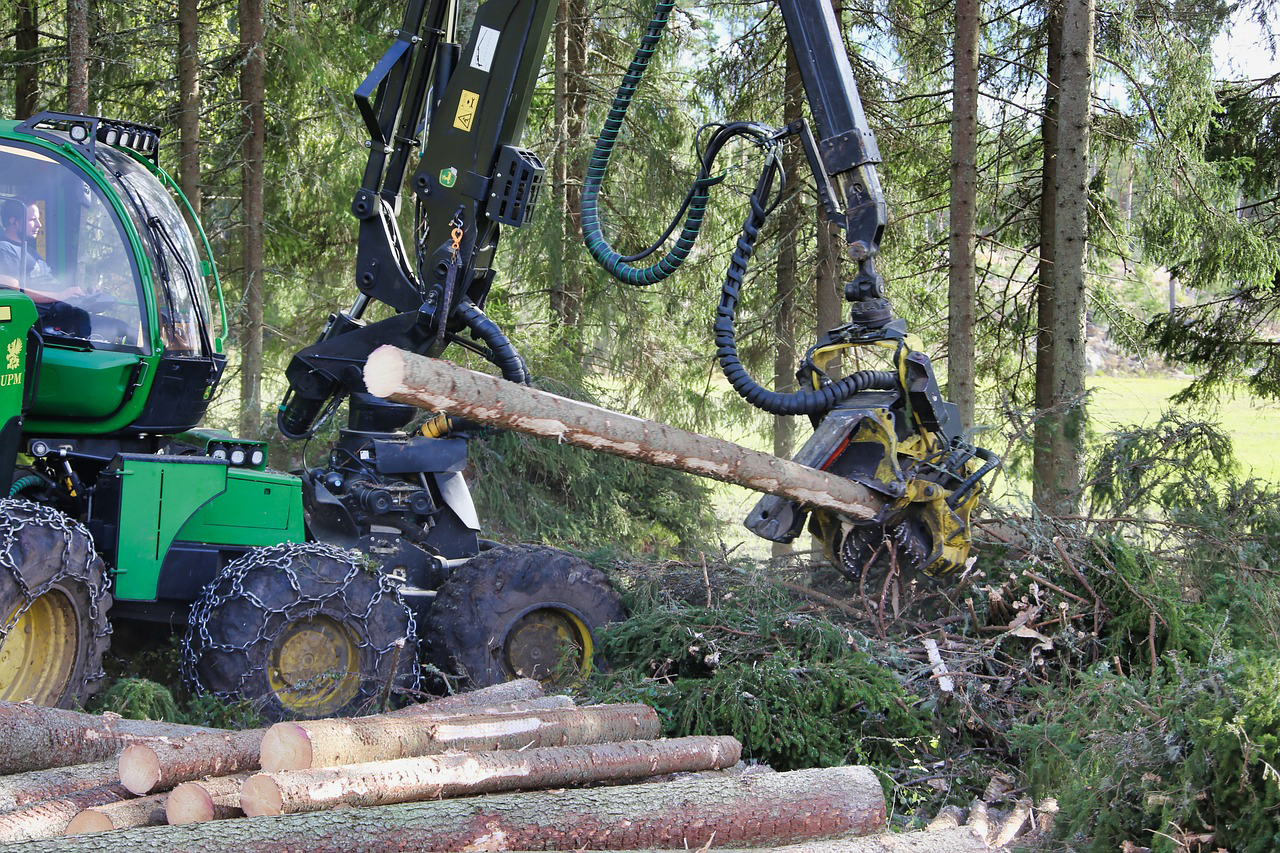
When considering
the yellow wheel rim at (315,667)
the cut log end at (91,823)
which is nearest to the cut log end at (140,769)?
the cut log end at (91,823)

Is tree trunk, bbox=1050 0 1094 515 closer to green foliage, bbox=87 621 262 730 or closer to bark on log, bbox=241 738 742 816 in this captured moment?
bark on log, bbox=241 738 742 816

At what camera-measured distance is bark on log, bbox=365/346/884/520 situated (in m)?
4.19

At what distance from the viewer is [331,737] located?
382cm

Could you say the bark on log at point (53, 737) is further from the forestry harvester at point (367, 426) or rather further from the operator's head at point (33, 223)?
the operator's head at point (33, 223)

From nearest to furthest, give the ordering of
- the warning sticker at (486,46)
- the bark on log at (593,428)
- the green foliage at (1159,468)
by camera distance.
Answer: the bark on log at (593,428)
the warning sticker at (486,46)
the green foliage at (1159,468)

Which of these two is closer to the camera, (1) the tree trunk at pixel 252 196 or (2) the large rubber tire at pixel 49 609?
(2) the large rubber tire at pixel 49 609

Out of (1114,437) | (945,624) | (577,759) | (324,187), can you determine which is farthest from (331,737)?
(324,187)

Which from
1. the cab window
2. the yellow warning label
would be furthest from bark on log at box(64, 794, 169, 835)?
the yellow warning label

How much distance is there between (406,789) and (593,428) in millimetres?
1739

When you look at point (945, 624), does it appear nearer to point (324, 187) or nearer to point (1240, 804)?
point (1240, 804)

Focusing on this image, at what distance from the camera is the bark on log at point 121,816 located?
11.4ft

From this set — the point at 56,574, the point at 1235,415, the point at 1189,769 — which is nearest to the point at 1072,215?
the point at 1189,769

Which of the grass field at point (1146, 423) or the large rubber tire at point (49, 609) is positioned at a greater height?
the grass field at point (1146, 423)

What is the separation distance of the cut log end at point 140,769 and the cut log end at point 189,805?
0.56 ft
